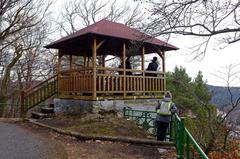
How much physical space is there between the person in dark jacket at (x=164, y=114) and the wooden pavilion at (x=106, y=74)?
3177mm

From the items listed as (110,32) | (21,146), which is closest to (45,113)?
(110,32)

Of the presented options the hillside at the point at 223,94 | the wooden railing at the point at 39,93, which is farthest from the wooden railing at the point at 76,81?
the hillside at the point at 223,94

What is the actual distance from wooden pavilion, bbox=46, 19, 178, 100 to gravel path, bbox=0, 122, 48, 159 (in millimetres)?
3465

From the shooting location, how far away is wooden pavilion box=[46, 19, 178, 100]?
499 inches

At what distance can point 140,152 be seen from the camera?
26.8 ft

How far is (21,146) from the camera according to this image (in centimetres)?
821

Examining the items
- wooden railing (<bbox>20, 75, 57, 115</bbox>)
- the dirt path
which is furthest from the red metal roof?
the dirt path

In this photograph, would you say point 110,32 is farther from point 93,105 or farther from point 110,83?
point 93,105

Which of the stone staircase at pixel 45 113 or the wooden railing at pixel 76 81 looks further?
the stone staircase at pixel 45 113

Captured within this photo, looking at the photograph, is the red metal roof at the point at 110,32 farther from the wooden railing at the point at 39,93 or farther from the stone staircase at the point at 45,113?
the stone staircase at the point at 45,113

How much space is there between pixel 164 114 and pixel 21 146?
4155mm

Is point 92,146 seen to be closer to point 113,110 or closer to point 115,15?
point 113,110

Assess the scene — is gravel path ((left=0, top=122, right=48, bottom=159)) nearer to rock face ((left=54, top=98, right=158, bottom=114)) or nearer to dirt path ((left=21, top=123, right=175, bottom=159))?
dirt path ((left=21, top=123, right=175, bottom=159))

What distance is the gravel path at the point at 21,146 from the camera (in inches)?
280
